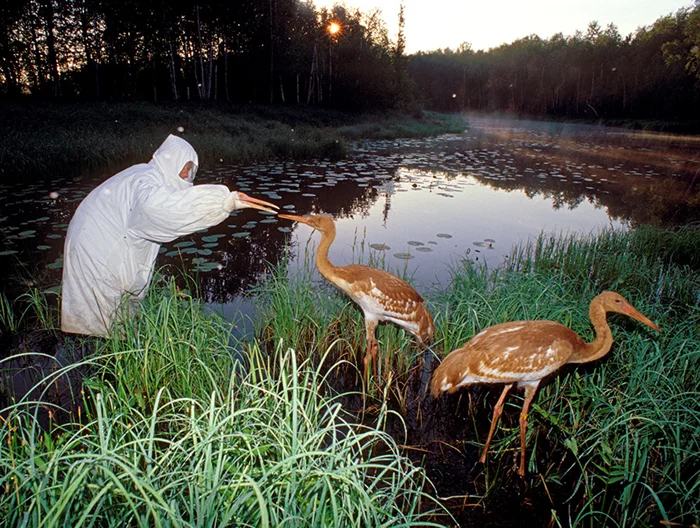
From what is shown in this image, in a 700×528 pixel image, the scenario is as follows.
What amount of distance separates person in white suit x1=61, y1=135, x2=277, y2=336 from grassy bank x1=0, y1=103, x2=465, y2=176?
8.00 meters

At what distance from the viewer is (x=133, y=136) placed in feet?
38.9

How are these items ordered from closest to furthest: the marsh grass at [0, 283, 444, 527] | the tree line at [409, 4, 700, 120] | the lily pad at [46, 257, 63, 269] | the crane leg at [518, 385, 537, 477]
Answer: the marsh grass at [0, 283, 444, 527]
the crane leg at [518, 385, 537, 477]
the lily pad at [46, 257, 63, 269]
the tree line at [409, 4, 700, 120]

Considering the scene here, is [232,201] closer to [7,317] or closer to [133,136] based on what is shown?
[7,317]

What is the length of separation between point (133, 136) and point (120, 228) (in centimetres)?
1072

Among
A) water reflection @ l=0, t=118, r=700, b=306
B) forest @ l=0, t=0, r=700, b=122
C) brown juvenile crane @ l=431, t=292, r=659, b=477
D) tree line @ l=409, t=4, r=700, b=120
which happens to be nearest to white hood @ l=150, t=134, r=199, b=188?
water reflection @ l=0, t=118, r=700, b=306

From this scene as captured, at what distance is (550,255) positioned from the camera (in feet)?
18.1

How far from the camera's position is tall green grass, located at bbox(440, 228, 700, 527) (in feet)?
7.01

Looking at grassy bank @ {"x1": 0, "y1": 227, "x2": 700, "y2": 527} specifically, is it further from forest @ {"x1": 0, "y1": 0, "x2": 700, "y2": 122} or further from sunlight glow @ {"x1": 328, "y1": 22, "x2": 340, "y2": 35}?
sunlight glow @ {"x1": 328, "y1": 22, "x2": 340, "y2": 35}

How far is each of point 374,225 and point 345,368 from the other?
179 inches

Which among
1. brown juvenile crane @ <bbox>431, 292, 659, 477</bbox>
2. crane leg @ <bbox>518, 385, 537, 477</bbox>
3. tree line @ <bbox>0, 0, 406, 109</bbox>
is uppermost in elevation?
tree line @ <bbox>0, 0, 406, 109</bbox>

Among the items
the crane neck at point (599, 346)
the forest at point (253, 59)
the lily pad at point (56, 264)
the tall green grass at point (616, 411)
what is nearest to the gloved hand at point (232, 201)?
the tall green grass at point (616, 411)

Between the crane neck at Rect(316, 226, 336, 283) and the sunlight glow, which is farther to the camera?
the sunlight glow

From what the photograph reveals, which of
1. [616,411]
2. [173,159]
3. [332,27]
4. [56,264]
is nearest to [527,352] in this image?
[616,411]

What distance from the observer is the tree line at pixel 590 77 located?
4259cm
